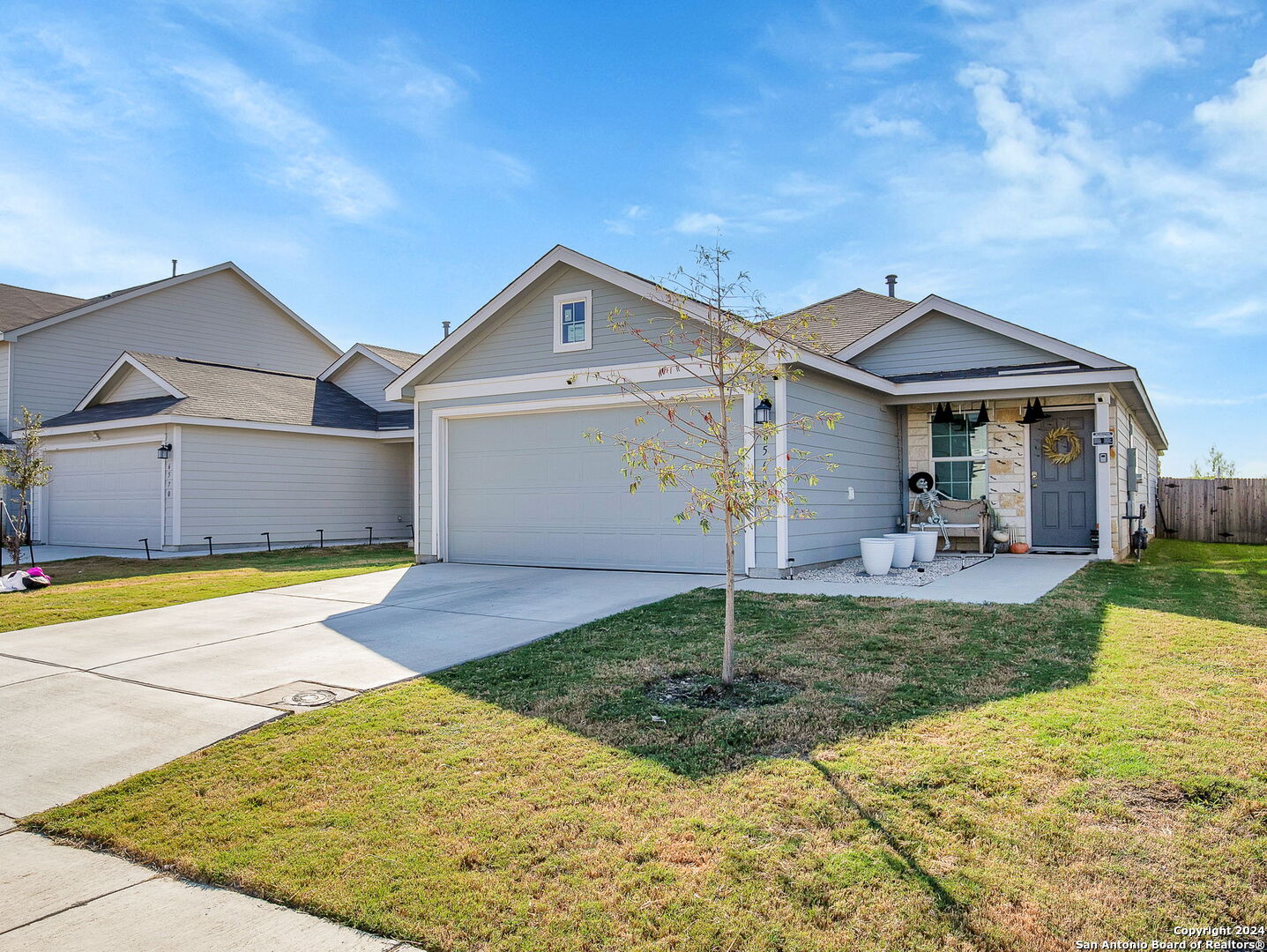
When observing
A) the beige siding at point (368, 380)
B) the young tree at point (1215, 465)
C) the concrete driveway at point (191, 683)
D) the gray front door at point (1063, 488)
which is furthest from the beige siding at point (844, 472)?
the young tree at point (1215, 465)

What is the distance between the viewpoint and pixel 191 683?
16.7 feet

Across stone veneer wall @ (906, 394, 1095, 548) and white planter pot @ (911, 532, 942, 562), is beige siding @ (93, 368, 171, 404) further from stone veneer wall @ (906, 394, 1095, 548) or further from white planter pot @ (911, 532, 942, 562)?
stone veneer wall @ (906, 394, 1095, 548)

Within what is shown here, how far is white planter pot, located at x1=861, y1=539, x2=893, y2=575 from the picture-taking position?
9.66m

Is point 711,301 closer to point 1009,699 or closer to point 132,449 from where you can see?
point 1009,699

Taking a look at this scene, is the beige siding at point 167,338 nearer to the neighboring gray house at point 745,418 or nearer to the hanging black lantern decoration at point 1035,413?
the neighboring gray house at point 745,418

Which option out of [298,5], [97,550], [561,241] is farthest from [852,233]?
[97,550]

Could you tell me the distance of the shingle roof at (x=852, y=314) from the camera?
44.5 ft

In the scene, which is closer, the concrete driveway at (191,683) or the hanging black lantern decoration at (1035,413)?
the concrete driveway at (191,683)

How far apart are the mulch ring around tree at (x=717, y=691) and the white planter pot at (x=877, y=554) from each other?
5255 mm

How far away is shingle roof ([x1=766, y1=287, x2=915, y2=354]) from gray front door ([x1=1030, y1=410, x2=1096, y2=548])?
3523 mm

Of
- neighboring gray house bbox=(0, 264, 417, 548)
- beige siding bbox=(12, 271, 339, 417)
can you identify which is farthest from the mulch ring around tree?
beige siding bbox=(12, 271, 339, 417)

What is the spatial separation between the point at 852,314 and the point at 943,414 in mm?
3683

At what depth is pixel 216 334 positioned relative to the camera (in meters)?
21.5

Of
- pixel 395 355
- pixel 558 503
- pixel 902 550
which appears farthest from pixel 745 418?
pixel 395 355
